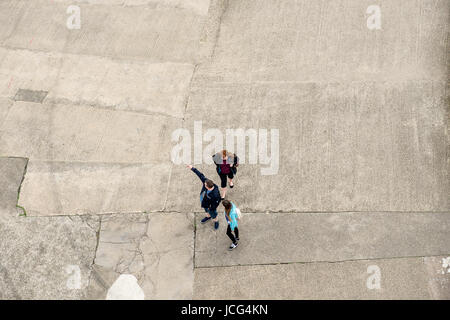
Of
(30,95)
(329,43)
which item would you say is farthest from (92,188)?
(329,43)

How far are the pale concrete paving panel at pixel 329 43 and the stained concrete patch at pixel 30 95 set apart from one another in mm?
4393

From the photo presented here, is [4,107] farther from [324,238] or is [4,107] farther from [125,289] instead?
Answer: [324,238]

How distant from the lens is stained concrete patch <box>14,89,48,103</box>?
9.84 m

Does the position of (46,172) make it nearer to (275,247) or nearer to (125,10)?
(275,247)

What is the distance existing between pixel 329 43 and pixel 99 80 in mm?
6769

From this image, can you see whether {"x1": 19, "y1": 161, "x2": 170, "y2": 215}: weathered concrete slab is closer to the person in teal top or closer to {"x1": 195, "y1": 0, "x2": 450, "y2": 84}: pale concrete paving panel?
the person in teal top

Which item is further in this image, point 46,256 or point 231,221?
point 46,256

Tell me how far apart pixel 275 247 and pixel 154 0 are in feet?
30.8

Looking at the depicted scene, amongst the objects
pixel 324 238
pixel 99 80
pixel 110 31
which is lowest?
pixel 324 238

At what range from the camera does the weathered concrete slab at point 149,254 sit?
6977mm

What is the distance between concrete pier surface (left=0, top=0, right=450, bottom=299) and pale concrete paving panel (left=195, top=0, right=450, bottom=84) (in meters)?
0.05

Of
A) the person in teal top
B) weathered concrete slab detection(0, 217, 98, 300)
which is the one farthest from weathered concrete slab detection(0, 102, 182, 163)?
the person in teal top

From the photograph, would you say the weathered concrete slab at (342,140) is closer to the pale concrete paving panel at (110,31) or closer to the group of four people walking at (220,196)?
the group of four people walking at (220,196)

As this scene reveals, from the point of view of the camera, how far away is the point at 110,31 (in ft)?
37.2
